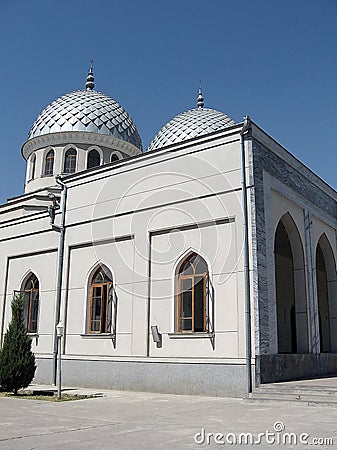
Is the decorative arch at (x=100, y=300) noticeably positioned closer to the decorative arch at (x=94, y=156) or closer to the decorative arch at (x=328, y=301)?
the decorative arch at (x=328, y=301)

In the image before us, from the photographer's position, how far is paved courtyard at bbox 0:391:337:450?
20.4 ft

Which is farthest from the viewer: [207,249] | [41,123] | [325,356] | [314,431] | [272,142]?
[41,123]

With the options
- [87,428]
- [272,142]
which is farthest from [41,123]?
[87,428]

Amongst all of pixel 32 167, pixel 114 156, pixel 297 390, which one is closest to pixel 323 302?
pixel 297 390

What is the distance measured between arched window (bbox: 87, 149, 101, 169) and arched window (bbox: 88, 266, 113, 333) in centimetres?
778

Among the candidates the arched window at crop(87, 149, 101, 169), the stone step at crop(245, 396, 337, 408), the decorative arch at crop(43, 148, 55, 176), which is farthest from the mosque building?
the arched window at crop(87, 149, 101, 169)

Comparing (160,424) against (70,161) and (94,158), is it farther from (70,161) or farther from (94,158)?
(94,158)

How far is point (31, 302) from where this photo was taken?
16.7 meters

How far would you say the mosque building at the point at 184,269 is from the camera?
12.0m

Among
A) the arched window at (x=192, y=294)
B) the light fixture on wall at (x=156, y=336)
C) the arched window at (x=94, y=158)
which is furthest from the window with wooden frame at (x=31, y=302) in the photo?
the arched window at (x=94, y=158)

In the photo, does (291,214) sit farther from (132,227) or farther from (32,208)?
(32,208)

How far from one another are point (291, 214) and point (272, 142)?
2151 mm

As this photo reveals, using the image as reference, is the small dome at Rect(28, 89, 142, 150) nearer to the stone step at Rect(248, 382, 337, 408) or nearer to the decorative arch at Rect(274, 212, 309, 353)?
the decorative arch at Rect(274, 212, 309, 353)

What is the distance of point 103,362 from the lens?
13820 millimetres
